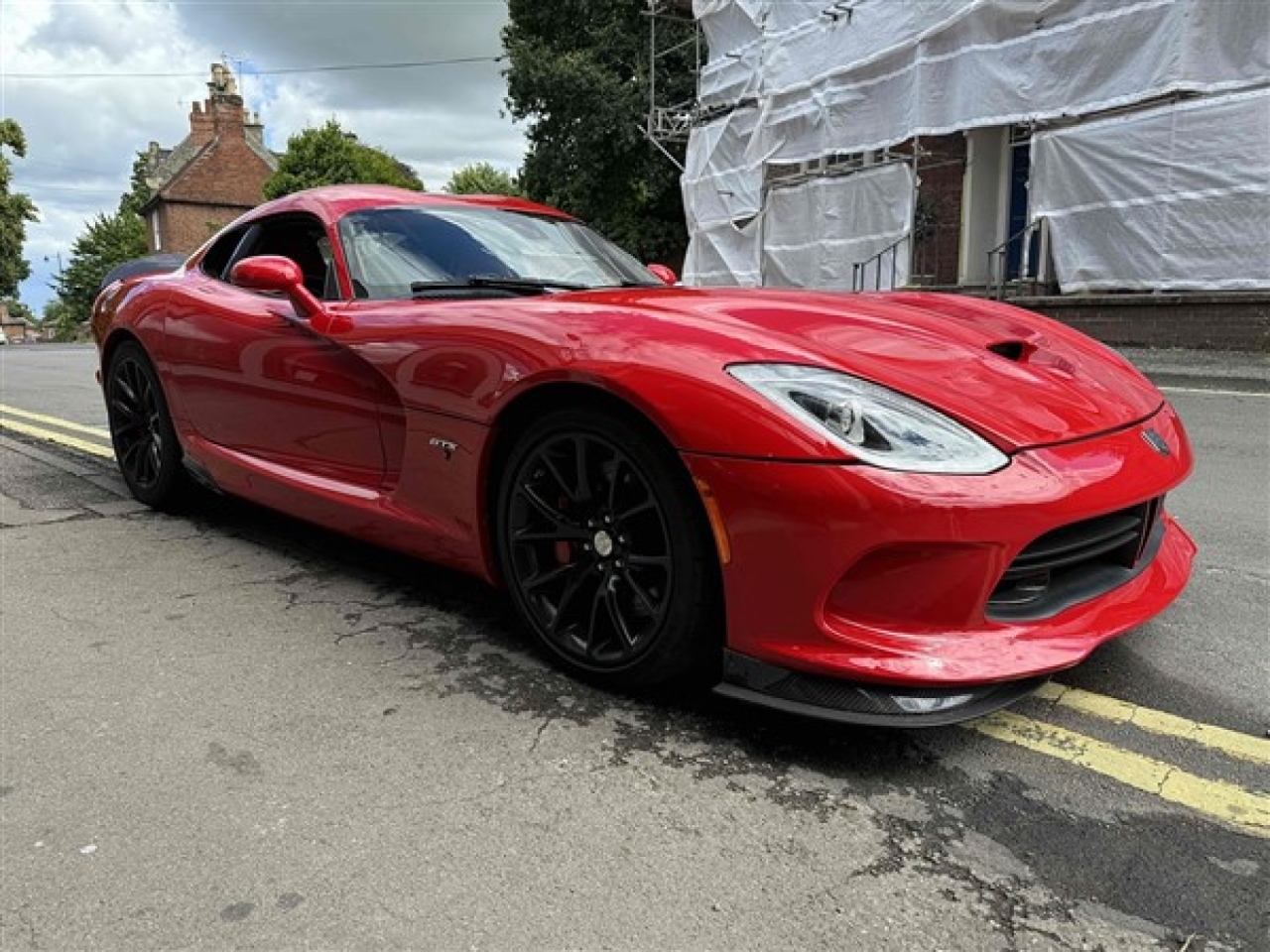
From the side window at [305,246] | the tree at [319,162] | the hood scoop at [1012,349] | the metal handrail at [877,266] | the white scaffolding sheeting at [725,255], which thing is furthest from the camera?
the tree at [319,162]

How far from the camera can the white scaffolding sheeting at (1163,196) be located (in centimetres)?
996

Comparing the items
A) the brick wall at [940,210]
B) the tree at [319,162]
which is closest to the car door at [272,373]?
the brick wall at [940,210]

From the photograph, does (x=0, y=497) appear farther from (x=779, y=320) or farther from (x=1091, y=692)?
(x=1091, y=692)

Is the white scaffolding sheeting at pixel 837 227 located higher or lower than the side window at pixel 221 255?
higher

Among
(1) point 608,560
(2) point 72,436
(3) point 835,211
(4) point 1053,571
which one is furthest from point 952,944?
(3) point 835,211

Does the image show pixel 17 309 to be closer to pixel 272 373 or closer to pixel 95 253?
pixel 95 253

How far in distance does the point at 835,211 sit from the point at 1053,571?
1432 centimetres

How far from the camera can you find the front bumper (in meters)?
1.92

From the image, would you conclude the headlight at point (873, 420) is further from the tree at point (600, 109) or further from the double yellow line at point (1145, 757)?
the tree at point (600, 109)

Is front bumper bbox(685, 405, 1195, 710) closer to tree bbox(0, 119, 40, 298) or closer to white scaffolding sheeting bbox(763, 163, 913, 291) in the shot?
white scaffolding sheeting bbox(763, 163, 913, 291)

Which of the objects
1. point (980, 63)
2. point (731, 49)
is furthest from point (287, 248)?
point (731, 49)

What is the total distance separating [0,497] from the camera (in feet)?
15.7

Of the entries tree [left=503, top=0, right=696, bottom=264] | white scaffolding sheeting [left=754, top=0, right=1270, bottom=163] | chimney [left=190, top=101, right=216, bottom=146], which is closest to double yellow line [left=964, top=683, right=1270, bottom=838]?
white scaffolding sheeting [left=754, top=0, right=1270, bottom=163]

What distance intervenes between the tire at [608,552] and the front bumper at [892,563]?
11cm
